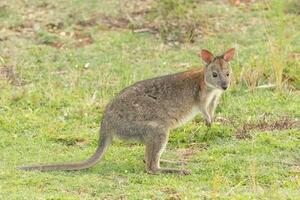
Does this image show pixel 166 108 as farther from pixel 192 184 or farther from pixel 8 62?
pixel 8 62

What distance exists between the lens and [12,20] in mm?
11766

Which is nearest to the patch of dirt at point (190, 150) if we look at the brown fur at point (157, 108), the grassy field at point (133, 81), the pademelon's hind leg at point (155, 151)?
the grassy field at point (133, 81)

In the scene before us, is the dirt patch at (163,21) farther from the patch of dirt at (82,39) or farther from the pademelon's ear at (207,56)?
the pademelon's ear at (207,56)

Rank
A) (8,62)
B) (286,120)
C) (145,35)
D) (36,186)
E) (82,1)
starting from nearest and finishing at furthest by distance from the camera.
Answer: (36,186) → (286,120) → (8,62) → (145,35) → (82,1)

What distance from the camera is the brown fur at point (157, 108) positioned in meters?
7.26

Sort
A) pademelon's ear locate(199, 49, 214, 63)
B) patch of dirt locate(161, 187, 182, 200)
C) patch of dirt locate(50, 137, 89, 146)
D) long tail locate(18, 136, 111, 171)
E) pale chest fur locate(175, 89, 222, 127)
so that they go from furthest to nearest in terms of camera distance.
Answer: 1. patch of dirt locate(50, 137, 89, 146)
2. pademelon's ear locate(199, 49, 214, 63)
3. pale chest fur locate(175, 89, 222, 127)
4. long tail locate(18, 136, 111, 171)
5. patch of dirt locate(161, 187, 182, 200)

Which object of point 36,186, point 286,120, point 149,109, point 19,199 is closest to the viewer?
point 19,199

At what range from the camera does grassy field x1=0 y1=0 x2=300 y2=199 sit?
6977mm

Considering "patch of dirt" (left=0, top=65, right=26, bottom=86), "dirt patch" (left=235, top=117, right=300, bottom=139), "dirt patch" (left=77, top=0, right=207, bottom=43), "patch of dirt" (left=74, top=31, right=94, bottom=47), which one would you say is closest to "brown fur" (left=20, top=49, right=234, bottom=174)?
"dirt patch" (left=235, top=117, right=300, bottom=139)

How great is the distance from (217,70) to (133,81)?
6.72 ft

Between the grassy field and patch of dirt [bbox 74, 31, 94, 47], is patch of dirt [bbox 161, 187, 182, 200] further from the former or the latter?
patch of dirt [bbox 74, 31, 94, 47]

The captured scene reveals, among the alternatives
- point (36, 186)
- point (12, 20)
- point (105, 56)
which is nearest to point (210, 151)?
point (36, 186)

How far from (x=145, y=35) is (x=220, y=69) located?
144 inches

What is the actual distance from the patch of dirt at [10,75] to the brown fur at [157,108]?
9.05 feet
